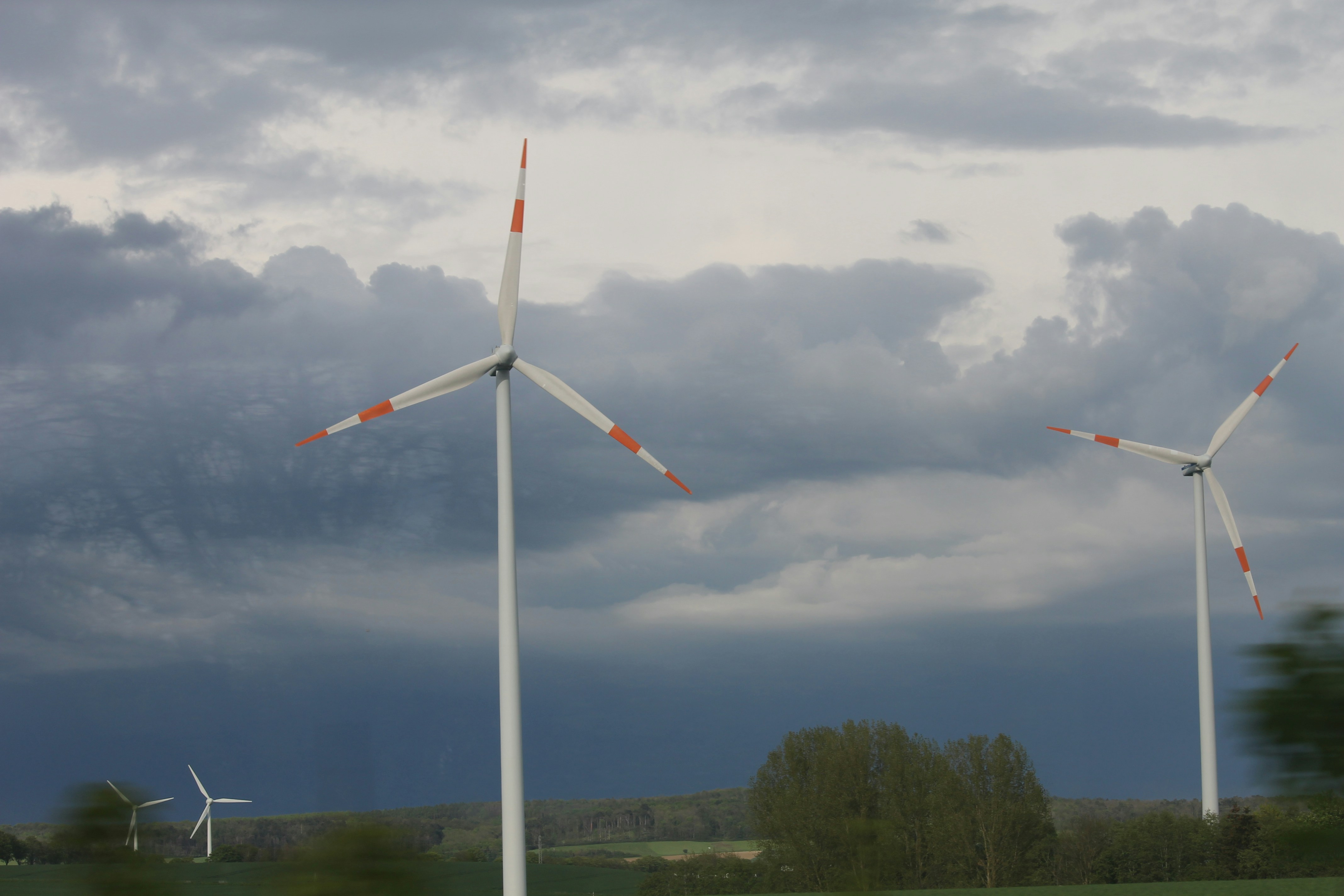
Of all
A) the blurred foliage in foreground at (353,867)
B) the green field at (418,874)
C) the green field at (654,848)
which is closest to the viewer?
the blurred foliage in foreground at (353,867)

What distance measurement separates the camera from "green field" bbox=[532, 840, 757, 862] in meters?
129

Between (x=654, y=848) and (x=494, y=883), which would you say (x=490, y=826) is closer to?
(x=494, y=883)

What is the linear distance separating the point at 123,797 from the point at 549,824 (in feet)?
557

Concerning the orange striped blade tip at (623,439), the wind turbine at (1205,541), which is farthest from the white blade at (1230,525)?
the orange striped blade tip at (623,439)

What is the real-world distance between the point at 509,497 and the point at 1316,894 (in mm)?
35195

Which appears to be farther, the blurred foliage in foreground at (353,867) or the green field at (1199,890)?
the green field at (1199,890)

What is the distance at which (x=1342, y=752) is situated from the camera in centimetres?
1106

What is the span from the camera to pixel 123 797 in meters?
7.33

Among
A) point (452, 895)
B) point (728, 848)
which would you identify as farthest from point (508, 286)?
point (728, 848)

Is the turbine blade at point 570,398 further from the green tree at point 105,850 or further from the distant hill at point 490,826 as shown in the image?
the green tree at point 105,850

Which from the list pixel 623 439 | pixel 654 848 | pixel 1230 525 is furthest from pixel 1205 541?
pixel 654 848

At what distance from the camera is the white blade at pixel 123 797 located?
7.32 meters

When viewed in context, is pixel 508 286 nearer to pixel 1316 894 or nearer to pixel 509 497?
pixel 509 497

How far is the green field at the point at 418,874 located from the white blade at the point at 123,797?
43cm
